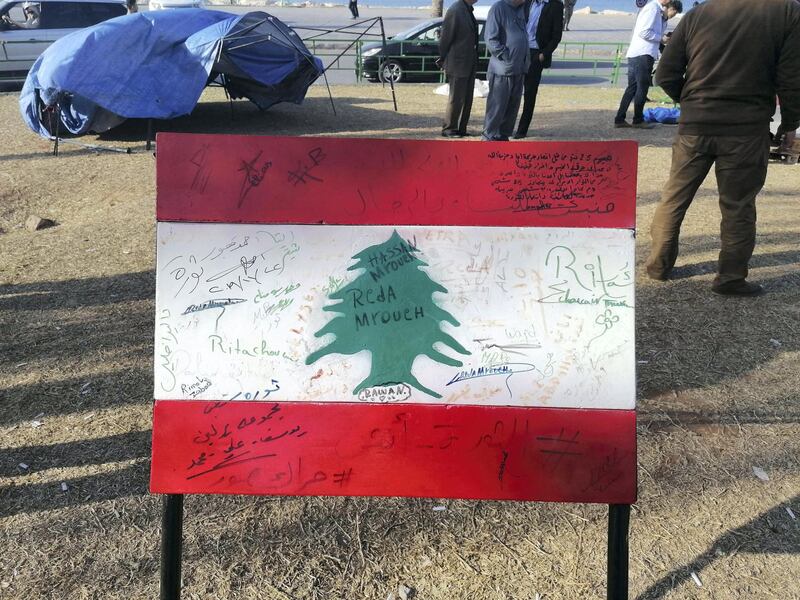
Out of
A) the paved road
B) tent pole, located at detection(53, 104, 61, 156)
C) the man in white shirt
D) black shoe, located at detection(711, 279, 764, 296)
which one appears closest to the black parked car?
the paved road

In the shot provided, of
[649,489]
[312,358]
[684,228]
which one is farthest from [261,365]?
[684,228]

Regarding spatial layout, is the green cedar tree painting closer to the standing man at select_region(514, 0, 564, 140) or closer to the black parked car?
the standing man at select_region(514, 0, 564, 140)

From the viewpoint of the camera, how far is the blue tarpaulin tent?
28.9 ft

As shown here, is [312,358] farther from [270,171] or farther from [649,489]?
[649,489]

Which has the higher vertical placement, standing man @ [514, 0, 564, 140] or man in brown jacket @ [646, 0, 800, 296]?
man in brown jacket @ [646, 0, 800, 296]

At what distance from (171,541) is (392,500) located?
1.03m

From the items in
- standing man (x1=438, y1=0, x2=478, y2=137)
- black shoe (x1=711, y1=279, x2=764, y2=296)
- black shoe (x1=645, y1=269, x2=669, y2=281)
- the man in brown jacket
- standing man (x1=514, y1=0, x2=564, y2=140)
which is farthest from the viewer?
standing man (x1=514, y1=0, x2=564, y2=140)

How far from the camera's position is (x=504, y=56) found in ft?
26.7

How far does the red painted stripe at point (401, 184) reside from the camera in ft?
6.52

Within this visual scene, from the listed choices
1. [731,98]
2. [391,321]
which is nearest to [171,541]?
[391,321]

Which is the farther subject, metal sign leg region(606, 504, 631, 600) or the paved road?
the paved road

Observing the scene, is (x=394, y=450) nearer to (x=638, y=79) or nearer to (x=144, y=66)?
(x=144, y=66)

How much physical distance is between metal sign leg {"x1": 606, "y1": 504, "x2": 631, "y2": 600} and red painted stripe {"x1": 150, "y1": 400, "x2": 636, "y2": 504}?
4cm

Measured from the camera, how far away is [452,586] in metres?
2.47
